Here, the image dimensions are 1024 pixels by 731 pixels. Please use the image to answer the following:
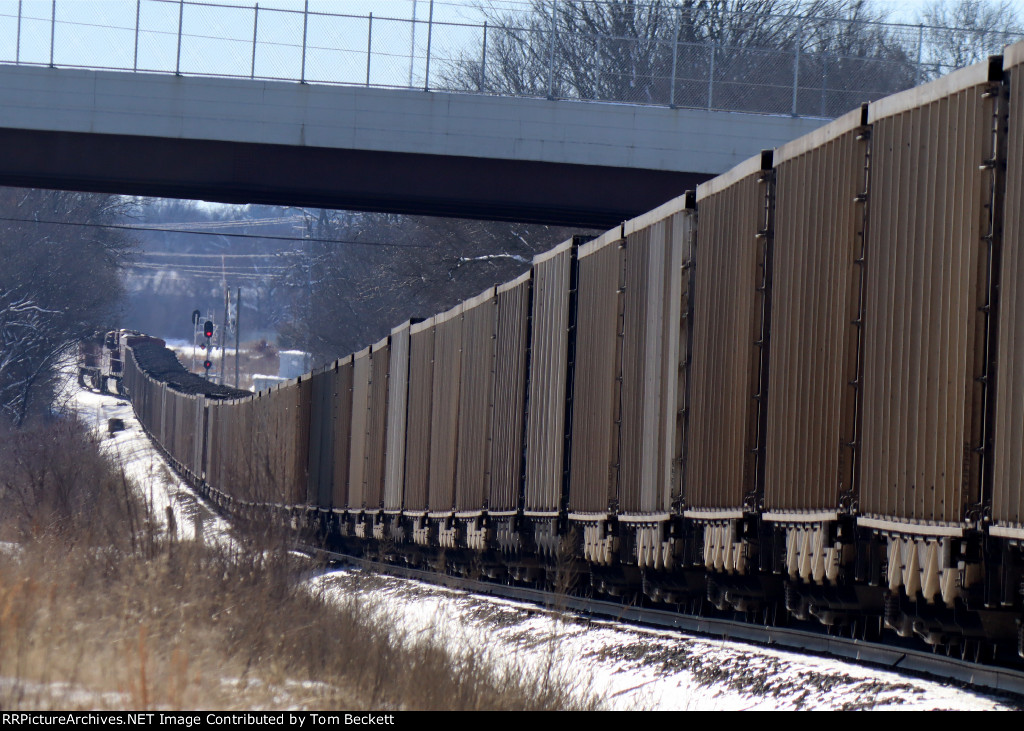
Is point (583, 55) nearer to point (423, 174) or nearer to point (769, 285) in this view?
point (423, 174)

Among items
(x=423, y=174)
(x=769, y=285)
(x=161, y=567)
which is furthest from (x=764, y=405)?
(x=423, y=174)

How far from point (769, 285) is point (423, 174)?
59.0ft

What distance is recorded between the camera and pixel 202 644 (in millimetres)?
7750

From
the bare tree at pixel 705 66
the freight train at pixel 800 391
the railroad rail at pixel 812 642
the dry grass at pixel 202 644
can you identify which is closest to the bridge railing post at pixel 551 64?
the bare tree at pixel 705 66

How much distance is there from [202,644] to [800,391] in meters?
4.28

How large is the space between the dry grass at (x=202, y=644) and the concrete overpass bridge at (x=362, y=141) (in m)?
15.1

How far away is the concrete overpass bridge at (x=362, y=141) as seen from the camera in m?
25.4

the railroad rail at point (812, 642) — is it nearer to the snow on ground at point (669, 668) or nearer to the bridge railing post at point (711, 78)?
the snow on ground at point (669, 668)

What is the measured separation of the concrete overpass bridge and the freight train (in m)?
10.4

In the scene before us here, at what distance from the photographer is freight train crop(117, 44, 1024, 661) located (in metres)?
6.82

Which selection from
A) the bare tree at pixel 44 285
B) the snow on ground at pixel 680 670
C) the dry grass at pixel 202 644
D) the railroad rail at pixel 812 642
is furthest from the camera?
the bare tree at pixel 44 285

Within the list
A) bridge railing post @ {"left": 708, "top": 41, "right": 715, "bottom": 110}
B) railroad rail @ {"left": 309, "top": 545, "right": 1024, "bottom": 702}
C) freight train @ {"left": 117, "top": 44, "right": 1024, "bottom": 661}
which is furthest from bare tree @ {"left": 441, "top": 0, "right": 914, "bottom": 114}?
railroad rail @ {"left": 309, "top": 545, "right": 1024, "bottom": 702}

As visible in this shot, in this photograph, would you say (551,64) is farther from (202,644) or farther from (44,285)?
(44,285)

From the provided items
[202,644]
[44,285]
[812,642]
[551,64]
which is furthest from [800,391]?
[44,285]
